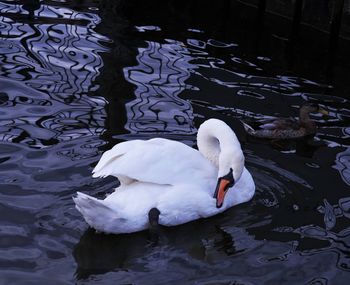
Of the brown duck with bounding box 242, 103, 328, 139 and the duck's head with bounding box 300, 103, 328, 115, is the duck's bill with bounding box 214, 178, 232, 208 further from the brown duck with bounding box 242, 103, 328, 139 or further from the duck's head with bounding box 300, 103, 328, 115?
the duck's head with bounding box 300, 103, 328, 115

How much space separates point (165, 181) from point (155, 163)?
0.54 feet

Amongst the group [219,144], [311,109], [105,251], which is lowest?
[105,251]

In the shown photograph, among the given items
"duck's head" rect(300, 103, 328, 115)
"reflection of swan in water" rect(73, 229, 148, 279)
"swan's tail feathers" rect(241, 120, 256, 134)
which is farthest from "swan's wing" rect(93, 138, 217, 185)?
"duck's head" rect(300, 103, 328, 115)

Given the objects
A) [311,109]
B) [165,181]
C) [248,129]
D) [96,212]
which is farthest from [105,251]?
[311,109]

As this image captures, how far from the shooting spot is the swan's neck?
6137mm

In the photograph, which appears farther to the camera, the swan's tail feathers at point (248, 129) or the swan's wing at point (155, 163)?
the swan's tail feathers at point (248, 129)

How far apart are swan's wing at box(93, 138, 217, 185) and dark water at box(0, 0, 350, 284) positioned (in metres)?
0.42

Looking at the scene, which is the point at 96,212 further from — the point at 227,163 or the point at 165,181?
the point at 227,163

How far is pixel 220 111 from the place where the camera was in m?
9.05

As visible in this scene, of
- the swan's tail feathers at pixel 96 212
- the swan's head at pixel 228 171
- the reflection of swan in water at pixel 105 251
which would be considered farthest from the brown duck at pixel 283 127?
the swan's tail feathers at pixel 96 212

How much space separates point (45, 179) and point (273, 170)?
7.01 ft

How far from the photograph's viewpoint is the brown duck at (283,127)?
842 cm

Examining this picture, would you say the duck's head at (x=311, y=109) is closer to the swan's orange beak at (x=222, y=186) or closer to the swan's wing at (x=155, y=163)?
the swan's wing at (x=155, y=163)

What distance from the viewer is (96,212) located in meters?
5.62
